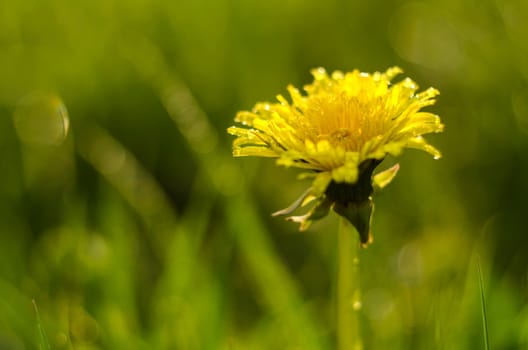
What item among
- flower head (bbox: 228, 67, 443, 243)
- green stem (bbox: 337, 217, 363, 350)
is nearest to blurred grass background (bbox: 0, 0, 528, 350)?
green stem (bbox: 337, 217, 363, 350)

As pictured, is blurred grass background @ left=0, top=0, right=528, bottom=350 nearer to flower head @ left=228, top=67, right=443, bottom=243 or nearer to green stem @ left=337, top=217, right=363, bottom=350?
green stem @ left=337, top=217, right=363, bottom=350

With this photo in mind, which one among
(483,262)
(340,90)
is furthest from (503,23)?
(340,90)

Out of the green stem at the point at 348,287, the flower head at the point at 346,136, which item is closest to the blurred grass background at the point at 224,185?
the green stem at the point at 348,287

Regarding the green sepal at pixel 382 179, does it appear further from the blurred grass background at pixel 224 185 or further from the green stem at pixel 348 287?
the blurred grass background at pixel 224 185

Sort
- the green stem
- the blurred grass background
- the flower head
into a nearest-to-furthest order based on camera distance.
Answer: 1. the flower head
2. the green stem
3. the blurred grass background

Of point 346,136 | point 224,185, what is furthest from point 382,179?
point 224,185

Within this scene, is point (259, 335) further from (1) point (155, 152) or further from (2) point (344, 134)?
(1) point (155, 152)
